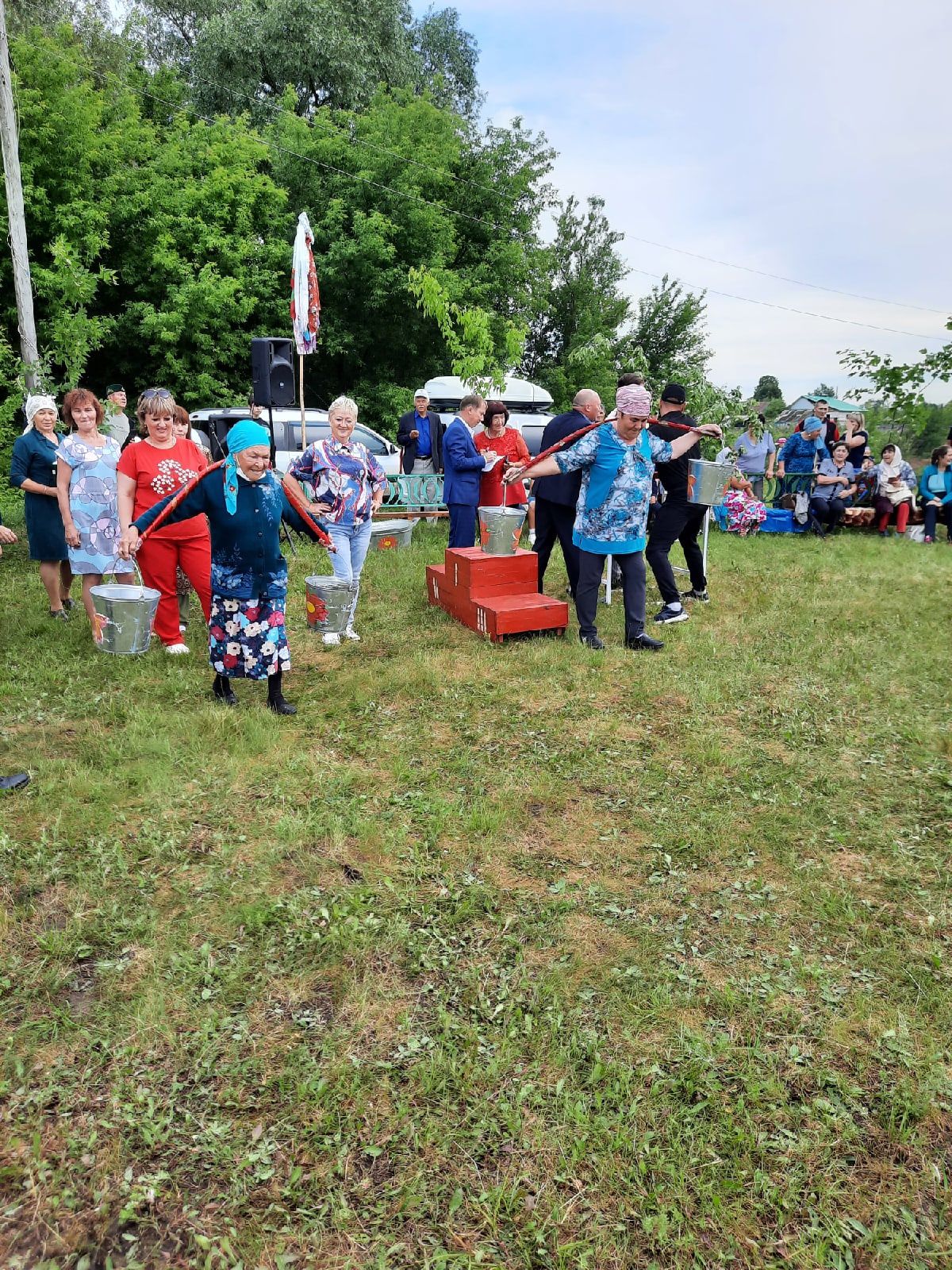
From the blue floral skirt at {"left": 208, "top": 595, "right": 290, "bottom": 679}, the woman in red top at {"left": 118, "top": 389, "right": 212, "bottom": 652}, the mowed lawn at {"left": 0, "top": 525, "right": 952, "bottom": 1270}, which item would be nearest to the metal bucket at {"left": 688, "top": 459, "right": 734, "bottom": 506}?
the mowed lawn at {"left": 0, "top": 525, "right": 952, "bottom": 1270}

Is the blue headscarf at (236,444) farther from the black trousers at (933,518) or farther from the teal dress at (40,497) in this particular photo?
the black trousers at (933,518)

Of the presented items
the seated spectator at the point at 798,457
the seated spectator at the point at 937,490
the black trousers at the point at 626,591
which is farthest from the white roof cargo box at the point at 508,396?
the black trousers at the point at 626,591

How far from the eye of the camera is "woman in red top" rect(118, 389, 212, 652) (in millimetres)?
5707

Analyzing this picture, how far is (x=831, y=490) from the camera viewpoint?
13438 millimetres

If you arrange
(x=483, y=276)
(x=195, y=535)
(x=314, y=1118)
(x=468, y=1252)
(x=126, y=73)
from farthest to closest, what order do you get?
1. (x=483, y=276)
2. (x=126, y=73)
3. (x=195, y=535)
4. (x=314, y=1118)
5. (x=468, y=1252)

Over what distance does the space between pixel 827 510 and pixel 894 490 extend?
135 cm

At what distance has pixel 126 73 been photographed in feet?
65.3

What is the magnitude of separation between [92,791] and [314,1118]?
7.91 feet

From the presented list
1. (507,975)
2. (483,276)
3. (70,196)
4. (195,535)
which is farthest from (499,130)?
(507,975)

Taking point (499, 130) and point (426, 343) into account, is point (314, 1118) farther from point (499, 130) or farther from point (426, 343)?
point (499, 130)

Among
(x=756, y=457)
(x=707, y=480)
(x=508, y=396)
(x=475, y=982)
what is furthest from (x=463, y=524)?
(x=508, y=396)

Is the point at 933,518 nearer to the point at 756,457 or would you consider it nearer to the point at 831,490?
the point at 831,490

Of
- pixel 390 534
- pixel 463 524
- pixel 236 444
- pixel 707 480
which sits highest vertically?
pixel 236 444

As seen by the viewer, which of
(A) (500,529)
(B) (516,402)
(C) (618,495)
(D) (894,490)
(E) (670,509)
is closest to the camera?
(C) (618,495)
